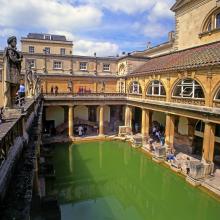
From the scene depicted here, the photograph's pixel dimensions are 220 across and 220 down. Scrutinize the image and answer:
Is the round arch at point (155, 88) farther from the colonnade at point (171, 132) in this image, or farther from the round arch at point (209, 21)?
the round arch at point (209, 21)

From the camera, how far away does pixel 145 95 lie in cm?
2447

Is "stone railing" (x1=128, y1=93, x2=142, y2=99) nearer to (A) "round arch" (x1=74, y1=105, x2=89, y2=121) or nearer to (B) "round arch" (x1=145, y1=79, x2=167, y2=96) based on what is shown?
(B) "round arch" (x1=145, y1=79, x2=167, y2=96)

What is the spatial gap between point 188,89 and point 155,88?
5.26 meters

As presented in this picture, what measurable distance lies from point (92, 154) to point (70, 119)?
621 centimetres

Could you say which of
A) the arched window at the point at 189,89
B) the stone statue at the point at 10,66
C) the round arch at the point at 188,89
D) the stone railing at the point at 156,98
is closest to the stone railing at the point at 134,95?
the stone railing at the point at 156,98

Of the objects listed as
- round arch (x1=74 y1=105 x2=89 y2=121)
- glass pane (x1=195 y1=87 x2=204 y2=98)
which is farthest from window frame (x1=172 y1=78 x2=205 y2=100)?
round arch (x1=74 y1=105 x2=89 y2=121)

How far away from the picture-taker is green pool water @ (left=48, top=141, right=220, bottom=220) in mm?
12133

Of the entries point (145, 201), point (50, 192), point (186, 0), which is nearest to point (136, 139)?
point (145, 201)

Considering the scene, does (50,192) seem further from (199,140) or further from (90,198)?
(199,140)

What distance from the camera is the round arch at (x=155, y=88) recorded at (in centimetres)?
2194

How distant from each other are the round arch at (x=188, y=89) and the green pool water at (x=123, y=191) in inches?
252

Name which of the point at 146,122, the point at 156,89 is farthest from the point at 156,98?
the point at 146,122

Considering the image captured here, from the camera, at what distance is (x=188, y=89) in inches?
718

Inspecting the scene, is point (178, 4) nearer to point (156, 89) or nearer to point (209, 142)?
point (156, 89)
